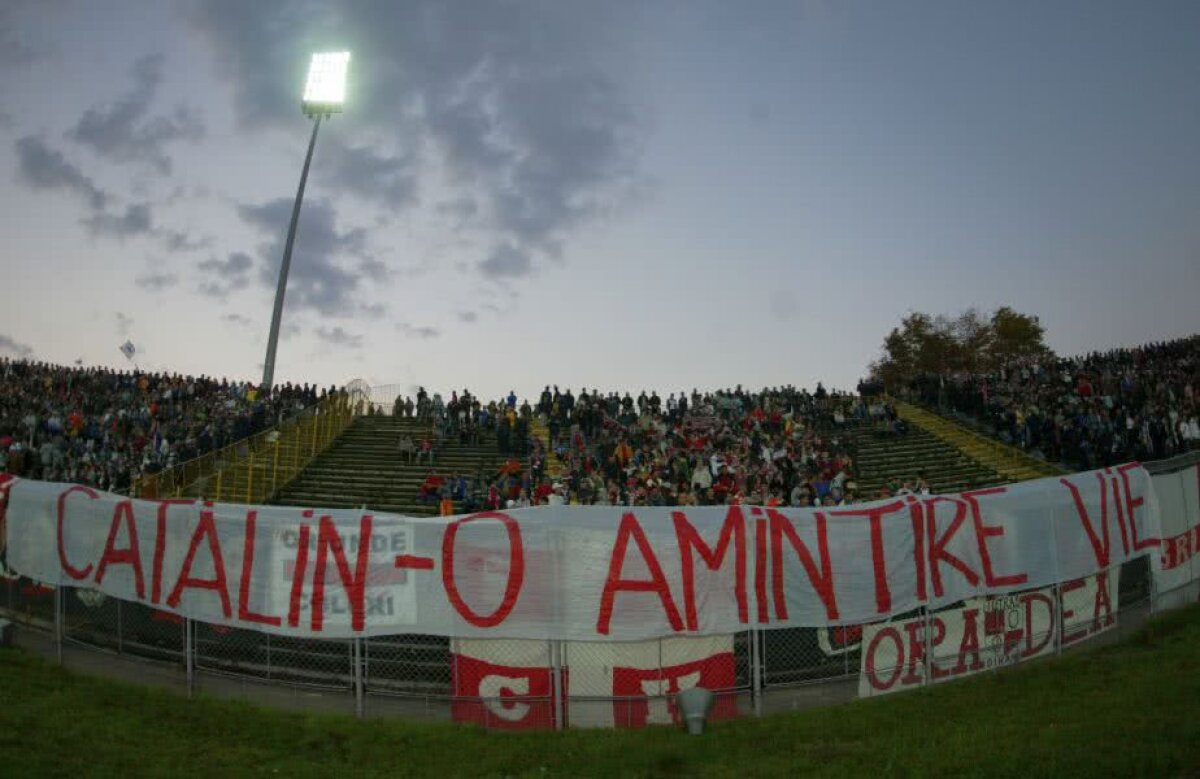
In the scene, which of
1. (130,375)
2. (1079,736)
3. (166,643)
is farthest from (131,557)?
(130,375)

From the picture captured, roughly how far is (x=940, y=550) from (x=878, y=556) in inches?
45.2

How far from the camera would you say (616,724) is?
10367mm

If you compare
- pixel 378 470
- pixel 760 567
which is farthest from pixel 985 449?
pixel 378 470

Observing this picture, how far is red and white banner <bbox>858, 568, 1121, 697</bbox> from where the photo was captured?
11703 mm

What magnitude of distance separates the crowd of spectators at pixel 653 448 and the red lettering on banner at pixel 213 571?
9872mm

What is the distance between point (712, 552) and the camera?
1127cm

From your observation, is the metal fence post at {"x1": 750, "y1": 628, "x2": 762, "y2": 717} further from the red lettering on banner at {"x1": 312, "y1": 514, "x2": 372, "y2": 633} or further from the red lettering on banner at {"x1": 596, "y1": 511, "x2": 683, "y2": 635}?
the red lettering on banner at {"x1": 312, "y1": 514, "x2": 372, "y2": 633}

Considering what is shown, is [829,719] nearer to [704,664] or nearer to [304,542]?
[704,664]

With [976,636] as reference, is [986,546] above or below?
above

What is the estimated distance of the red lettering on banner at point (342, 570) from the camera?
11.3 meters

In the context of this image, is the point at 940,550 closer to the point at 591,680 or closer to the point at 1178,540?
the point at 591,680

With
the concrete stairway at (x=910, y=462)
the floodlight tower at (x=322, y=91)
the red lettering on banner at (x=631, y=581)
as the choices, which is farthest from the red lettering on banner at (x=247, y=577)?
the floodlight tower at (x=322, y=91)

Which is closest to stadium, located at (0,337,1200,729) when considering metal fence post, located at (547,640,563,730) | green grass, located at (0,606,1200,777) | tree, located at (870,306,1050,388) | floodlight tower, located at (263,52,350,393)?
metal fence post, located at (547,640,563,730)

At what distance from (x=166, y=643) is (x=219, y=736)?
337 cm
